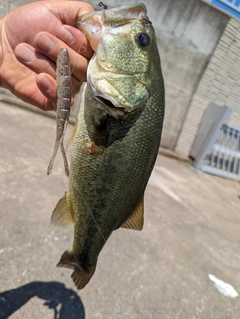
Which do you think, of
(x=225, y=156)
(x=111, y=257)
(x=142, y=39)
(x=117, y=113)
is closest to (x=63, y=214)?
(x=117, y=113)

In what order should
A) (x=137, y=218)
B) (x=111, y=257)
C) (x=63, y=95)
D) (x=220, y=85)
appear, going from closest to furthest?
(x=63, y=95) < (x=137, y=218) < (x=111, y=257) < (x=220, y=85)

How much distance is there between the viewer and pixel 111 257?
348 centimetres

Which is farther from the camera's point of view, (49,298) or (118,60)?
(49,298)

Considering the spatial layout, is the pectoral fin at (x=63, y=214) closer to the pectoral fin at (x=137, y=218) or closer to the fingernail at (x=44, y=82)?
the pectoral fin at (x=137, y=218)

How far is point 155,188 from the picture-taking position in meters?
5.90

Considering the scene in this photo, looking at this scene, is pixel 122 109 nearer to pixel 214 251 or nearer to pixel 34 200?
pixel 34 200

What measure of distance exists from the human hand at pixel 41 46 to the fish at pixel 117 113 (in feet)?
0.48

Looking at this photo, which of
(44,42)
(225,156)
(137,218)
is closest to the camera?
(44,42)

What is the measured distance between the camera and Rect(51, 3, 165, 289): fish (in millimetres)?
1441

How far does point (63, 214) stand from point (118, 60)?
97 cm

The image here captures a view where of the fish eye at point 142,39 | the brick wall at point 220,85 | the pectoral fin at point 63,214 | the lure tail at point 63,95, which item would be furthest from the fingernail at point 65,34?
the brick wall at point 220,85

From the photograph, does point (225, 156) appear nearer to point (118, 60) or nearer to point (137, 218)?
point (137, 218)

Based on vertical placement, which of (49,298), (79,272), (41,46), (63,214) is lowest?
A: (49,298)

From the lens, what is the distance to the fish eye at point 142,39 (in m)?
1.49
